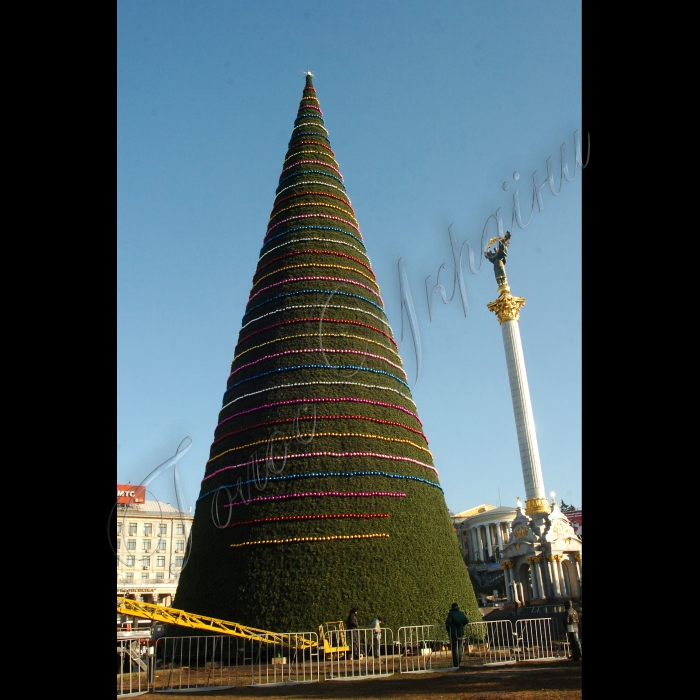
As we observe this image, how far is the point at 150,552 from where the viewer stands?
190 ft

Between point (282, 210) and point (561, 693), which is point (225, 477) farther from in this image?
point (561, 693)

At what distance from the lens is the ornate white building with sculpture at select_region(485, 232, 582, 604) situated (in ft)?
109

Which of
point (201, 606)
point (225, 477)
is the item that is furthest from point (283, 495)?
point (201, 606)

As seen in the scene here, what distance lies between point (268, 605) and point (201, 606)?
7.88 ft

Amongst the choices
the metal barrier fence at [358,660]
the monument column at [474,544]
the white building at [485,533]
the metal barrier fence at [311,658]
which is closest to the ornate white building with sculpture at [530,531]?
the metal barrier fence at [311,658]

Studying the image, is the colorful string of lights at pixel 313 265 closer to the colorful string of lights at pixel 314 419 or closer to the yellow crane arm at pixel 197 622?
the colorful string of lights at pixel 314 419

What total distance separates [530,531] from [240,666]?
75.2 feet

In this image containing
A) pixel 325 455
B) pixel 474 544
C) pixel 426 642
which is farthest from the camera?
pixel 474 544

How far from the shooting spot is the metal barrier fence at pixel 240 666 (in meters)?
12.7

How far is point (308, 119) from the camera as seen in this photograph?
27.2m

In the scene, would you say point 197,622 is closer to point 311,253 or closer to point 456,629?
point 456,629

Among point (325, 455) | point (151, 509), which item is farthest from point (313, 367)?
point (151, 509)

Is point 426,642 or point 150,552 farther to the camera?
point 150,552

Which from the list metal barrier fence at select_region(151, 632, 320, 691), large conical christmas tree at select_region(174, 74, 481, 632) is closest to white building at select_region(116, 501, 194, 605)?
large conical christmas tree at select_region(174, 74, 481, 632)
